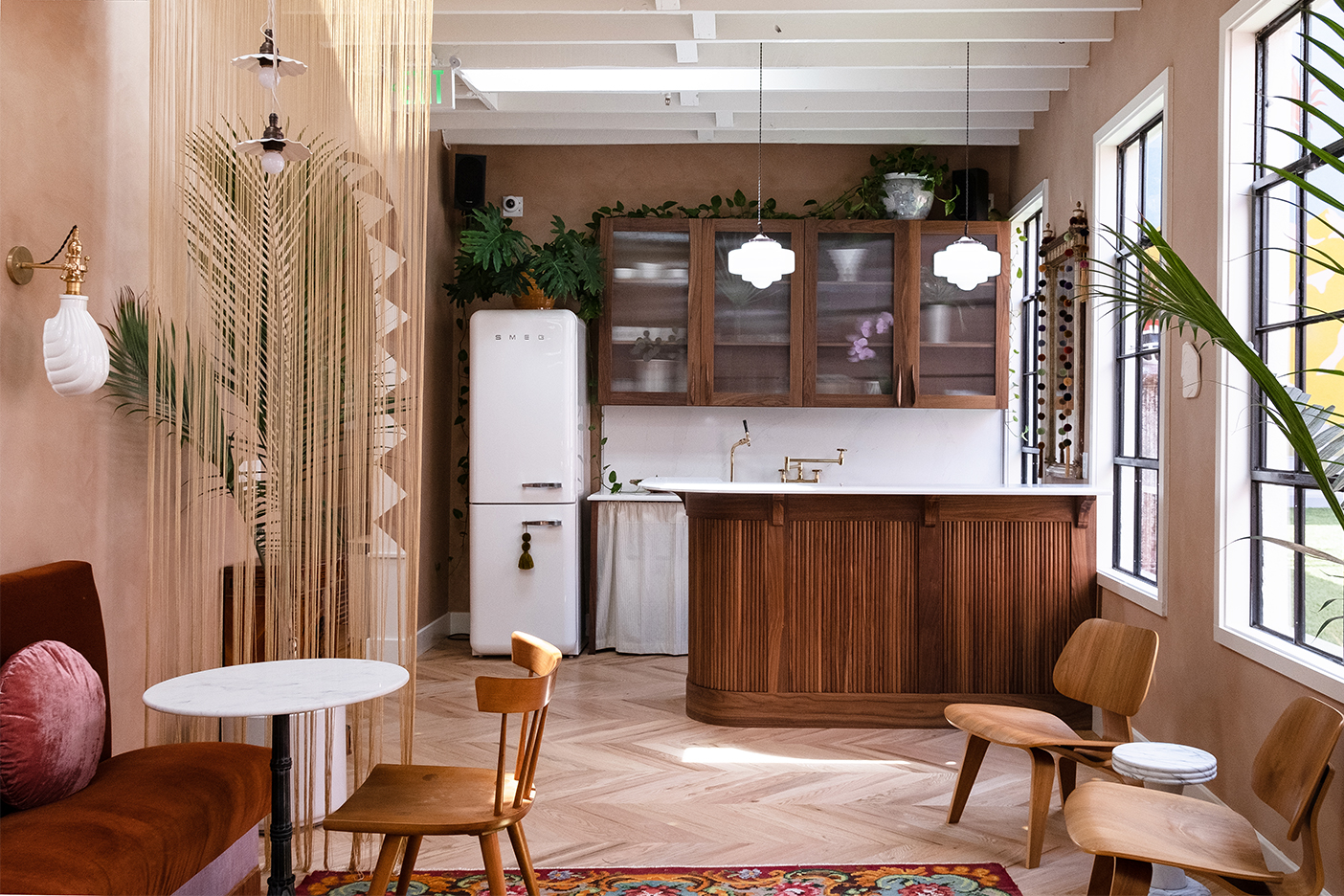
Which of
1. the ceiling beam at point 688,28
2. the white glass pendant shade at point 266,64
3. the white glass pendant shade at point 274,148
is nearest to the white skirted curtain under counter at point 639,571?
the ceiling beam at point 688,28

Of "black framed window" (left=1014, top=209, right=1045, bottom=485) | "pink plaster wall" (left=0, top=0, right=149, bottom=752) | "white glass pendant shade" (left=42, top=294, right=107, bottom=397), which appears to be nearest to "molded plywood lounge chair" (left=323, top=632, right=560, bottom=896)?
"pink plaster wall" (left=0, top=0, right=149, bottom=752)

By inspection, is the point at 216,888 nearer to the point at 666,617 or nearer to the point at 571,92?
the point at 666,617

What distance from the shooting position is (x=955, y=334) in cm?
584

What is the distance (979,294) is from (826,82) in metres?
1.50

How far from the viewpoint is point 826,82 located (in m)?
5.20

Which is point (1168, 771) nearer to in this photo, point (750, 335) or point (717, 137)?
point (750, 335)

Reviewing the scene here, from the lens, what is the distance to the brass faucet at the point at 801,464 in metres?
6.02

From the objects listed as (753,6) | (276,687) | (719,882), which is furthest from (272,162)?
(753,6)

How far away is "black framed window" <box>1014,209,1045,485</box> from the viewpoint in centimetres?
562

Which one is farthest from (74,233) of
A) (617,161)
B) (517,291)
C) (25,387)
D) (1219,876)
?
(617,161)

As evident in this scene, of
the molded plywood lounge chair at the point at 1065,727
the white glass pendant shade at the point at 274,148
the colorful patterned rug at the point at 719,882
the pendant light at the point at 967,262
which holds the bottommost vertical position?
the colorful patterned rug at the point at 719,882

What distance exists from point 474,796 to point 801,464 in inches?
162

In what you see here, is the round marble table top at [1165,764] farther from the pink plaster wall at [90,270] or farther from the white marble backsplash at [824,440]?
the white marble backsplash at [824,440]

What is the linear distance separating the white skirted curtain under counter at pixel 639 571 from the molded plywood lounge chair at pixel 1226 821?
3.45 meters
